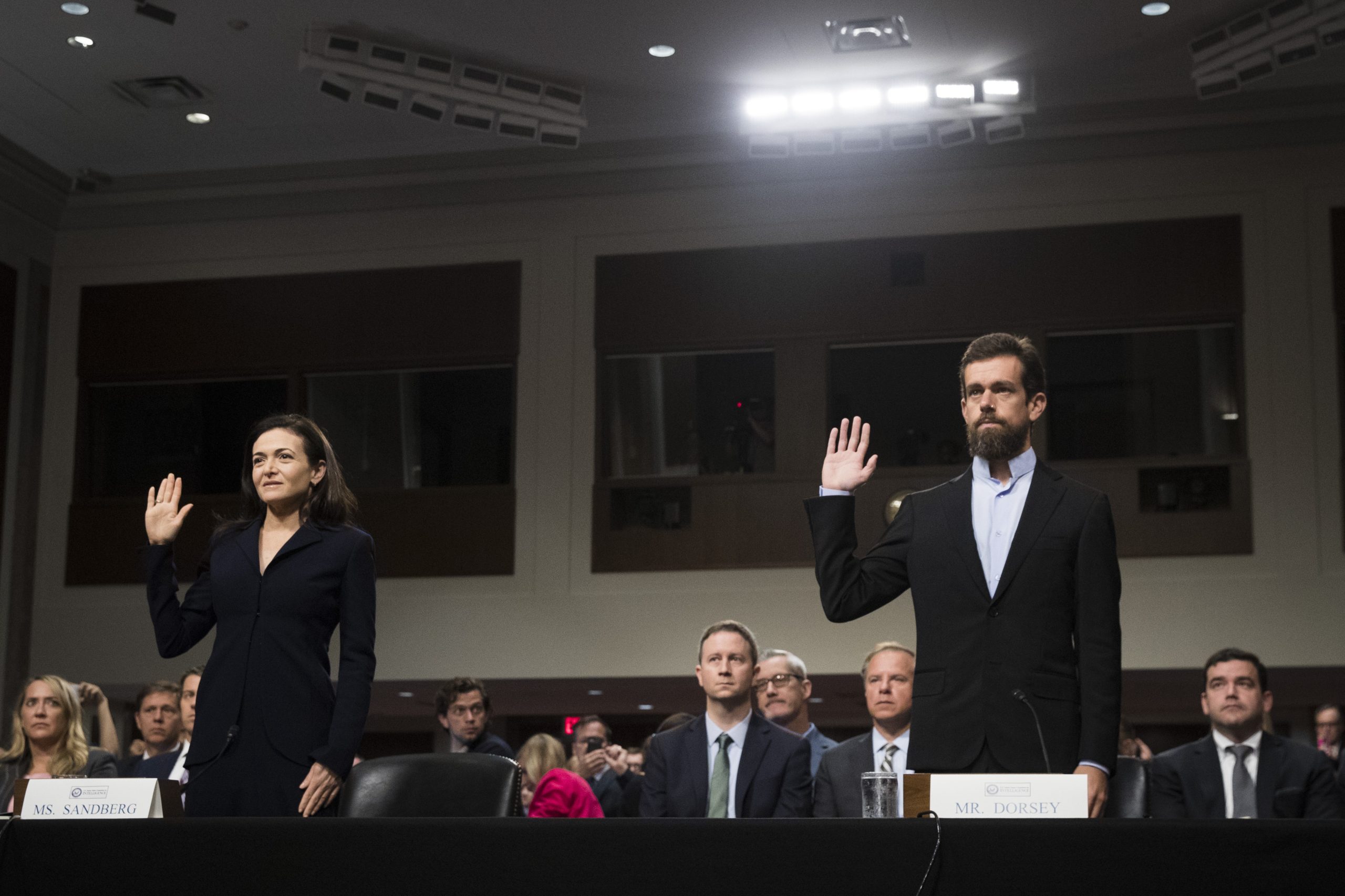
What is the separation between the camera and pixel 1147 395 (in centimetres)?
814

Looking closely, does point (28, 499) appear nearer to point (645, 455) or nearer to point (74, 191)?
point (74, 191)

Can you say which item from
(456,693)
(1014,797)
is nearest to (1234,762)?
(456,693)

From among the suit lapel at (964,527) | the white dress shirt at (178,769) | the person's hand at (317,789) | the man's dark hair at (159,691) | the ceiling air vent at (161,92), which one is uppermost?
the ceiling air vent at (161,92)

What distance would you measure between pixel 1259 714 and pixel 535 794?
2183mm

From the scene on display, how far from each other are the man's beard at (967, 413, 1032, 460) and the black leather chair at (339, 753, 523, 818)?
92cm

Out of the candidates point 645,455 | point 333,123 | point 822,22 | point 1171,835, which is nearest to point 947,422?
point 645,455

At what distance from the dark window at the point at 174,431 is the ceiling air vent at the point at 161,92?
72.2 inches

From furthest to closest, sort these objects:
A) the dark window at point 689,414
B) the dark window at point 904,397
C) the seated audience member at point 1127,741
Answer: the dark window at point 689,414
the dark window at point 904,397
the seated audience member at point 1127,741

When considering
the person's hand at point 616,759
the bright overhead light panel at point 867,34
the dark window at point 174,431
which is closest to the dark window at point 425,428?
the dark window at point 174,431

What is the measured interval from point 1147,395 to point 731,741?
5102 millimetres

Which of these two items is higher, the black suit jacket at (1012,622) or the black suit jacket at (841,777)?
the black suit jacket at (1012,622)

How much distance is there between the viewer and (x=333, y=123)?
8.59m

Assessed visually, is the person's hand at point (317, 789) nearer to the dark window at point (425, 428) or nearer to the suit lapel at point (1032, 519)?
the suit lapel at point (1032, 519)

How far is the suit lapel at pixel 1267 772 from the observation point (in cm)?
413
